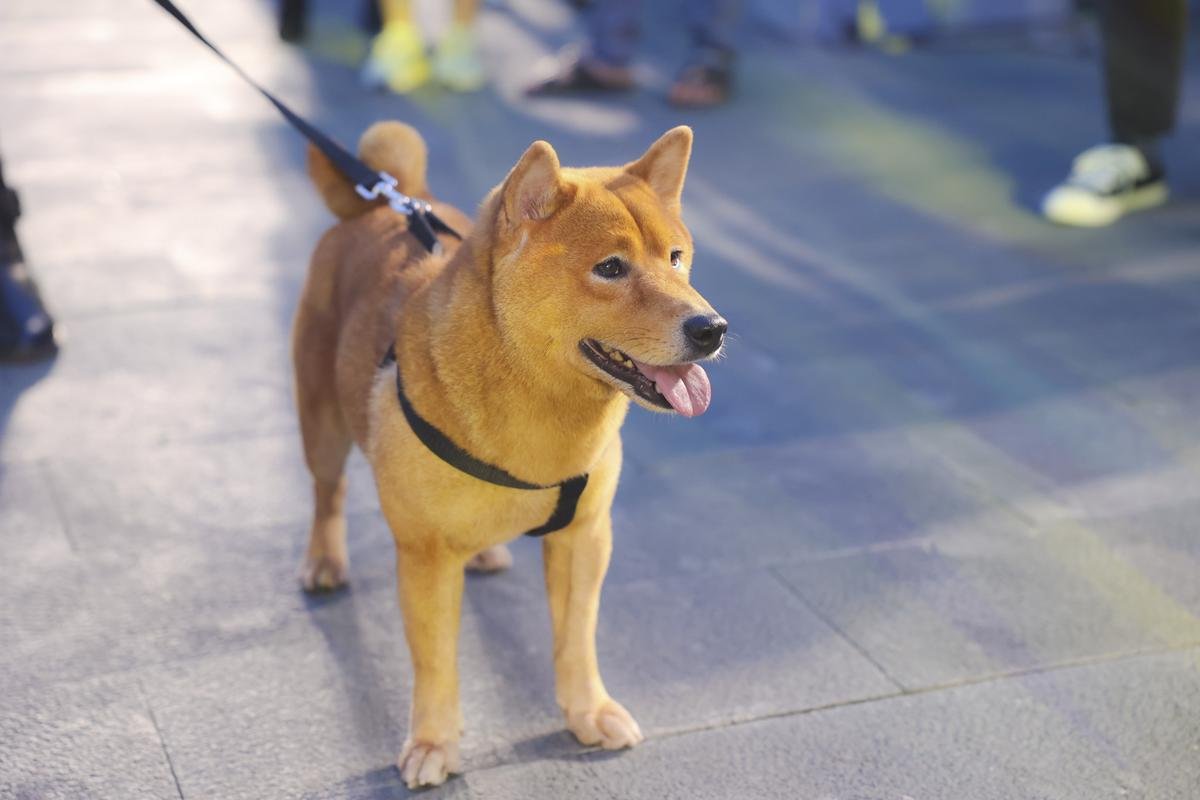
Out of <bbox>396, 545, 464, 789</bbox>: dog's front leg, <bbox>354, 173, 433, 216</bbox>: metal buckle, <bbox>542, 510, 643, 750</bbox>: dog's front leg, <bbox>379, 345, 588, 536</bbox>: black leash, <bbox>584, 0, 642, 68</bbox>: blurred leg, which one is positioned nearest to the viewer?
<bbox>379, 345, 588, 536</bbox>: black leash

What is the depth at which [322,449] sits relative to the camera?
3688mm

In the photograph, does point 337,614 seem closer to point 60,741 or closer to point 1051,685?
point 60,741

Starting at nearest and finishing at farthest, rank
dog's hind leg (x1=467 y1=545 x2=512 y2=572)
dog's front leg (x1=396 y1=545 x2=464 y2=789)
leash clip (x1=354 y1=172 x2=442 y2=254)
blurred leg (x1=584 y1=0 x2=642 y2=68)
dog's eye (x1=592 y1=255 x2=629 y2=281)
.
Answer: dog's eye (x1=592 y1=255 x2=629 y2=281) → dog's front leg (x1=396 y1=545 x2=464 y2=789) → leash clip (x1=354 y1=172 x2=442 y2=254) → dog's hind leg (x1=467 y1=545 x2=512 y2=572) → blurred leg (x1=584 y1=0 x2=642 y2=68)

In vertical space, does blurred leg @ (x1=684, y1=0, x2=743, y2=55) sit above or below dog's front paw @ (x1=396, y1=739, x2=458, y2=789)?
above

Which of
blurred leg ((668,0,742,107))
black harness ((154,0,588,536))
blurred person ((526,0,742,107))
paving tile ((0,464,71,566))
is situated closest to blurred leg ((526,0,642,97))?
blurred person ((526,0,742,107))

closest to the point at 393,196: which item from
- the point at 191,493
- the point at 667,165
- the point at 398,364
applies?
the point at 398,364

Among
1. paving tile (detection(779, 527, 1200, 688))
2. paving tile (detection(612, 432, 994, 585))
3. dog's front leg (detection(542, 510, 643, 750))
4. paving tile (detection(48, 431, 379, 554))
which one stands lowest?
paving tile (detection(48, 431, 379, 554))

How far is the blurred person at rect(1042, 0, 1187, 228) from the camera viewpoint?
6594mm

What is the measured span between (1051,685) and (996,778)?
44 cm

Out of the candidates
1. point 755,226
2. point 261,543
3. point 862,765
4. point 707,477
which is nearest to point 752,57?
point 755,226

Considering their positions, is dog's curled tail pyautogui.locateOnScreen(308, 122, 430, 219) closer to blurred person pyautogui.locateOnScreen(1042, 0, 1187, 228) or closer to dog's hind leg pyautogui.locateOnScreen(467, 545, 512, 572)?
dog's hind leg pyautogui.locateOnScreen(467, 545, 512, 572)

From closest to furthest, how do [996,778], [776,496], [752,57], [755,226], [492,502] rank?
[492,502], [996,778], [776,496], [755,226], [752,57]

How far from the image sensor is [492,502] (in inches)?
114

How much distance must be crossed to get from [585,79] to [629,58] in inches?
11.5
